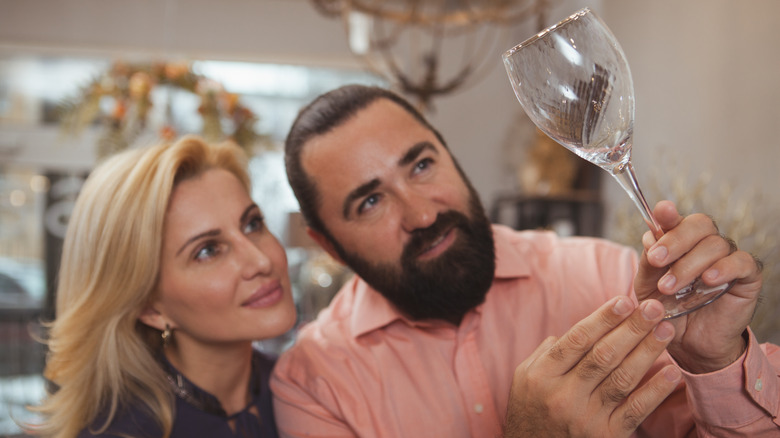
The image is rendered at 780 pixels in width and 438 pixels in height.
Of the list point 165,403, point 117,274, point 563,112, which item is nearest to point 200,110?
point 117,274

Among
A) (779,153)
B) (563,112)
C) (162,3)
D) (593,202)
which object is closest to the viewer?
(563,112)

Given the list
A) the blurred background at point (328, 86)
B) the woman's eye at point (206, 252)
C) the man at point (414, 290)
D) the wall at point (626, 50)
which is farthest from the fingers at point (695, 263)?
the wall at point (626, 50)

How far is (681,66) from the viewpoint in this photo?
2781mm

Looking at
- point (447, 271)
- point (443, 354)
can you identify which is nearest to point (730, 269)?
point (447, 271)

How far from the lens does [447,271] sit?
1281mm

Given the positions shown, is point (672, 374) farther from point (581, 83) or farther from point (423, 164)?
point (423, 164)

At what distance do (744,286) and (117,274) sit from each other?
1.27 meters

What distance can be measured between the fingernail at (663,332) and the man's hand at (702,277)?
0.15 feet

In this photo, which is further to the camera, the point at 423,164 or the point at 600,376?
the point at 423,164

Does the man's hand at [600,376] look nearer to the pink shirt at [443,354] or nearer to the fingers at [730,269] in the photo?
the fingers at [730,269]

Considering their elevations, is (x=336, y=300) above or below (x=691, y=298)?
below

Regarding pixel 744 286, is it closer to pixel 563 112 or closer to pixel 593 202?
pixel 563 112

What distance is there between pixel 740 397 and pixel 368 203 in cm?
77

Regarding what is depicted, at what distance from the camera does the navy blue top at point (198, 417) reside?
1.43m
